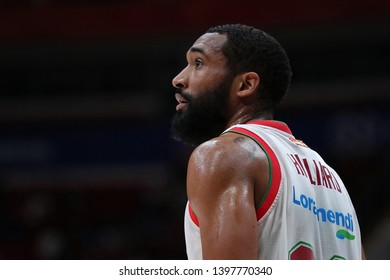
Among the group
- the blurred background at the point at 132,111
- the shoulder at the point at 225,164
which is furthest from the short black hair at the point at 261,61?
the blurred background at the point at 132,111

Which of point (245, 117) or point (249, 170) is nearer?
point (249, 170)

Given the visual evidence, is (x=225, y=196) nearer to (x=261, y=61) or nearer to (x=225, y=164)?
(x=225, y=164)

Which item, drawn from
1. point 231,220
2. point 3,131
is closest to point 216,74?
point 231,220

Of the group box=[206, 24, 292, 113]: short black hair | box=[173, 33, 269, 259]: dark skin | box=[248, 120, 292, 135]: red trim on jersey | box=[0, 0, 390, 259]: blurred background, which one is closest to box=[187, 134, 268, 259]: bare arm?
box=[173, 33, 269, 259]: dark skin

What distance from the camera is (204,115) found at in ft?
8.34

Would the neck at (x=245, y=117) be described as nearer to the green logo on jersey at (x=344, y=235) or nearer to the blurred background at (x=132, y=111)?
the green logo on jersey at (x=344, y=235)

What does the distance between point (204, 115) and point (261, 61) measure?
0.27 m

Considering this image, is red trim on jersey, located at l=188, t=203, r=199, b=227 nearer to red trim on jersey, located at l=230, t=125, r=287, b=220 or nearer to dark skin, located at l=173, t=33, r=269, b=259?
dark skin, located at l=173, t=33, r=269, b=259

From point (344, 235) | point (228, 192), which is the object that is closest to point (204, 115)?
point (228, 192)

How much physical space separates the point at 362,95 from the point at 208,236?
9.97m

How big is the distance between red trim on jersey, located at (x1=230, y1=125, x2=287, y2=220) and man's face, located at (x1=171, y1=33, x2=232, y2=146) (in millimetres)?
208

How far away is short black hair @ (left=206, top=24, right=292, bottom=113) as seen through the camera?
2506mm

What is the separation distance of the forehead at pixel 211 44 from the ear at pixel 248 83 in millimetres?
128
